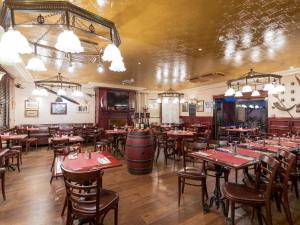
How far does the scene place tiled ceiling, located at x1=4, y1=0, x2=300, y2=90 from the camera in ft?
9.06

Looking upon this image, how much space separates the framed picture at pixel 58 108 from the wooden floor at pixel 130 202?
206 inches

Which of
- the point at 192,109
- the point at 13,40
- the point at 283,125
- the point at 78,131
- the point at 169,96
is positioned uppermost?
the point at 169,96

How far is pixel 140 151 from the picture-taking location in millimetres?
4336

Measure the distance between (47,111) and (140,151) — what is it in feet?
23.4

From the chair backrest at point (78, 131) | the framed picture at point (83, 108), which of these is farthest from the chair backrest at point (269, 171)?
the framed picture at point (83, 108)

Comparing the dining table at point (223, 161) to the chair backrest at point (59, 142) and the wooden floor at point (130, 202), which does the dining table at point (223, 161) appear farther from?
the chair backrest at point (59, 142)

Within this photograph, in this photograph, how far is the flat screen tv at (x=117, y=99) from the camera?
33.9 feet

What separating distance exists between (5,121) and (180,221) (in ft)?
27.0

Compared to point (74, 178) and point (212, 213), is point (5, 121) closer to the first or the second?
point (74, 178)

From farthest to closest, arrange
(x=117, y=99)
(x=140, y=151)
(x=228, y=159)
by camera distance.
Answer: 1. (x=117, y=99)
2. (x=140, y=151)
3. (x=228, y=159)

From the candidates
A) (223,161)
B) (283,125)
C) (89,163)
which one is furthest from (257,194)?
(283,125)

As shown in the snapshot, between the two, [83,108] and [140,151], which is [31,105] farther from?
[140,151]

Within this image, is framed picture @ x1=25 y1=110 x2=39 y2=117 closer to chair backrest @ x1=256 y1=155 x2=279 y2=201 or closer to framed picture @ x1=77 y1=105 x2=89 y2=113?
framed picture @ x1=77 y1=105 x2=89 y2=113

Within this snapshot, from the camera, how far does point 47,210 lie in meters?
2.83
